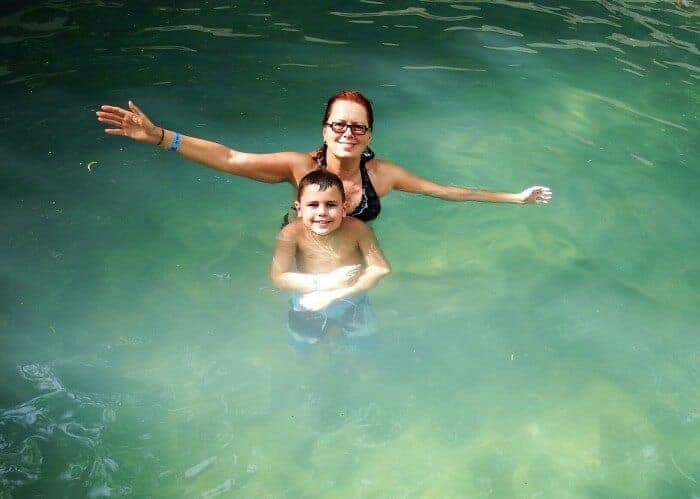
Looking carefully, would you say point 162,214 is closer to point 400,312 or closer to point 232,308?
point 232,308

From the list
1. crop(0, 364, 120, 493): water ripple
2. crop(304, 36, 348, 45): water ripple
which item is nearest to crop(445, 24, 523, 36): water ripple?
crop(304, 36, 348, 45): water ripple

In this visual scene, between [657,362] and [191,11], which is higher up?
[191,11]

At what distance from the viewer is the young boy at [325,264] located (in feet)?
11.3

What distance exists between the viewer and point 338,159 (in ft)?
12.2

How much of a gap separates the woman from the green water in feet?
2.63

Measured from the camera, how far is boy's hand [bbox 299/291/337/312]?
341 centimetres

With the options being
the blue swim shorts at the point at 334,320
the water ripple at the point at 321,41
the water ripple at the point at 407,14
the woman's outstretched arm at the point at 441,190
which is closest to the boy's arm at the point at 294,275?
the blue swim shorts at the point at 334,320

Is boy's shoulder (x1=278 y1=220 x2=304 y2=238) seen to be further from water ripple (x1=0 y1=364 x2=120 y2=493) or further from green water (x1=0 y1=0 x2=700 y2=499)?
water ripple (x1=0 y1=364 x2=120 y2=493)

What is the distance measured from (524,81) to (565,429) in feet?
13.0

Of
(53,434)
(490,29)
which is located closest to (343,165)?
(53,434)

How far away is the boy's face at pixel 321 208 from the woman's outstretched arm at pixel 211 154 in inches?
16.2

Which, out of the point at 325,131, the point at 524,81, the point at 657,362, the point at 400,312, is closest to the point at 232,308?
the point at 400,312

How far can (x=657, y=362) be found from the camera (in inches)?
168

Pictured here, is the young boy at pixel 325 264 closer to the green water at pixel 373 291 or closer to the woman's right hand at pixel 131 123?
the green water at pixel 373 291
